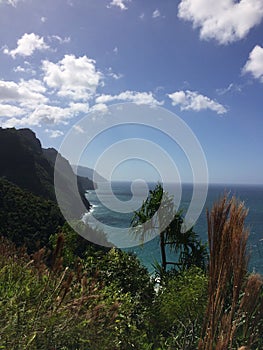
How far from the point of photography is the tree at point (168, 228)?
7723 millimetres

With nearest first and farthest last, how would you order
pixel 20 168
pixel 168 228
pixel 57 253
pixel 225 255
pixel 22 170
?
pixel 225 255, pixel 57 253, pixel 168 228, pixel 22 170, pixel 20 168

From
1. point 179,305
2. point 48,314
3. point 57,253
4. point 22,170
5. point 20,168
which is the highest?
point 20,168

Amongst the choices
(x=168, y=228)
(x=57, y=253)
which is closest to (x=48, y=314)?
(x=57, y=253)

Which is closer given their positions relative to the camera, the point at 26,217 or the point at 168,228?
the point at 168,228

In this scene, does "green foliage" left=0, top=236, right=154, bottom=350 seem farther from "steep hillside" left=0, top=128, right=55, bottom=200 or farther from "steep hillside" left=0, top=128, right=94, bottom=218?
"steep hillside" left=0, top=128, right=55, bottom=200

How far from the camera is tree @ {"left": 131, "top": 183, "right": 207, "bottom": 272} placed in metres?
7.72

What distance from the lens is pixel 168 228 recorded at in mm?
7793

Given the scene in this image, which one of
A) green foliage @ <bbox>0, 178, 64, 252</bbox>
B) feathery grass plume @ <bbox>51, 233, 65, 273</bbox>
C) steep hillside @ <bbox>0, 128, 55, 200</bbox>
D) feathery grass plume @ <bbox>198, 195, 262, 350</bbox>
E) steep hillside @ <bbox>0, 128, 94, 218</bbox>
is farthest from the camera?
steep hillside @ <bbox>0, 128, 55, 200</bbox>

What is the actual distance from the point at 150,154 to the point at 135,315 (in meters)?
4.05

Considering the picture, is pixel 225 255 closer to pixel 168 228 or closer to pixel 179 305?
pixel 179 305

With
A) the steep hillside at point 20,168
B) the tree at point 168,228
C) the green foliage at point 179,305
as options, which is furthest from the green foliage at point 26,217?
the steep hillside at point 20,168

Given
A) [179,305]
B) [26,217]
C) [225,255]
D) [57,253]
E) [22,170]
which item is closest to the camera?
[225,255]

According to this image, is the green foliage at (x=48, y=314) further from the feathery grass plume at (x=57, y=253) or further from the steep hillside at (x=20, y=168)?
the steep hillside at (x=20, y=168)

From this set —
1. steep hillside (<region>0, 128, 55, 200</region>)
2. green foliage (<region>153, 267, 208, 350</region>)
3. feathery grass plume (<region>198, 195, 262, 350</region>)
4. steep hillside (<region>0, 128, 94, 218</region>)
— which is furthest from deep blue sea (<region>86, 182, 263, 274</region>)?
steep hillside (<region>0, 128, 55, 200</region>)
